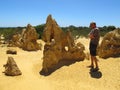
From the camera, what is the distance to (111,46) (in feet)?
43.1

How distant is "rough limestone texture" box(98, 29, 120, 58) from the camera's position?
13.1 m

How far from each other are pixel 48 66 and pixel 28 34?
10.3 meters

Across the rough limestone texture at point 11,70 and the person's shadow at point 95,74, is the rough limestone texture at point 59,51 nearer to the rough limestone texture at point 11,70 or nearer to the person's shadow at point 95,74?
the rough limestone texture at point 11,70

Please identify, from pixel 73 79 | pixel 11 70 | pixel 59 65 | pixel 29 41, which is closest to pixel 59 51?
pixel 59 65

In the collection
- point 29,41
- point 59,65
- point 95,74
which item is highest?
point 29,41

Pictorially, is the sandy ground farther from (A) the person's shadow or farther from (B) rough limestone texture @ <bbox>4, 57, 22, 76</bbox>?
(B) rough limestone texture @ <bbox>4, 57, 22, 76</bbox>

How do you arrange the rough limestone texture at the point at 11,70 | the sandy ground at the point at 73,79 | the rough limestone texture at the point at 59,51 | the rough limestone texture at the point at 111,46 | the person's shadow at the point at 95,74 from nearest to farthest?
the sandy ground at the point at 73,79 < the person's shadow at the point at 95,74 < the rough limestone texture at the point at 11,70 < the rough limestone texture at the point at 59,51 < the rough limestone texture at the point at 111,46

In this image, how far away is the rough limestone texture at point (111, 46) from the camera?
42.8 ft

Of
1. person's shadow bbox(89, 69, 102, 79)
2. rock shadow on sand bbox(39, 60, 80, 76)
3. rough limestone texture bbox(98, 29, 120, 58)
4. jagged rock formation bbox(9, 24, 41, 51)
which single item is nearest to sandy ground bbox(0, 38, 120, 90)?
person's shadow bbox(89, 69, 102, 79)

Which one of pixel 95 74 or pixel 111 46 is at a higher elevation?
pixel 111 46

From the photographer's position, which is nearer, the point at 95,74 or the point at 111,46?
the point at 95,74

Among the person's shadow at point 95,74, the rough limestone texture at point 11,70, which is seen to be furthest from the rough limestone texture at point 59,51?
the person's shadow at point 95,74

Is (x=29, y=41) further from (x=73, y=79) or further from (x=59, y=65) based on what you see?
(x=73, y=79)

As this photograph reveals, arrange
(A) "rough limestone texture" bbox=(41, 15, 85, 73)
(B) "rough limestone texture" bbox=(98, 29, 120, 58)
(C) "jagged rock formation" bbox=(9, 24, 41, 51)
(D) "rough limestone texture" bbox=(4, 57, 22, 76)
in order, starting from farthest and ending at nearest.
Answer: (C) "jagged rock formation" bbox=(9, 24, 41, 51) < (B) "rough limestone texture" bbox=(98, 29, 120, 58) < (A) "rough limestone texture" bbox=(41, 15, 85, 73) < (D) "rough limestone texture" bbox=(4, 57, 22, 76)
